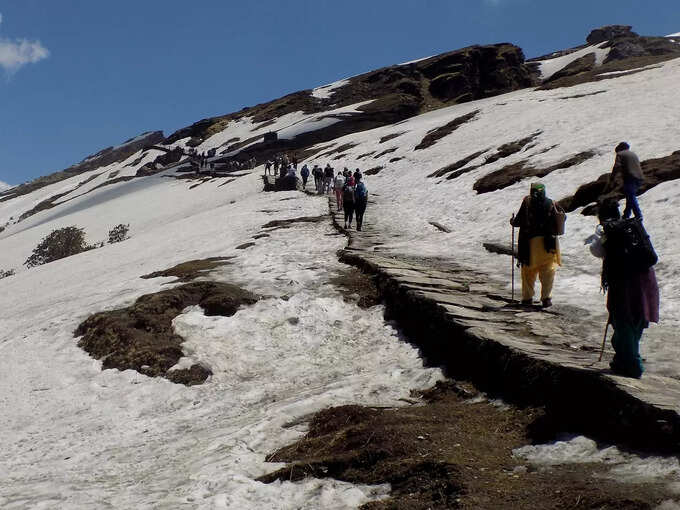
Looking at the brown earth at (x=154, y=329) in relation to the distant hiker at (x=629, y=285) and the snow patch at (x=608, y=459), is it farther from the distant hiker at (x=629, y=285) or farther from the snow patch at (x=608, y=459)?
the distant hiker at (x=629, y=285)

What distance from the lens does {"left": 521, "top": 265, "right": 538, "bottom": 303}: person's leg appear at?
33.3ft

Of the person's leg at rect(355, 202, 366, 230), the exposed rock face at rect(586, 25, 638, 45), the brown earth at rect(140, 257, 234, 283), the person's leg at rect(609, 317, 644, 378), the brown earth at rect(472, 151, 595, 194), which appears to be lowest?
the person's leg at rect(609, 317, 644, 378)

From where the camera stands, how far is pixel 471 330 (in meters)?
8.39

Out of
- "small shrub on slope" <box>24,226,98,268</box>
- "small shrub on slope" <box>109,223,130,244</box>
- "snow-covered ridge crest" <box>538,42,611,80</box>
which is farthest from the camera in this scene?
"snow-covered ridge crest" <box>538,42,611,80</box>

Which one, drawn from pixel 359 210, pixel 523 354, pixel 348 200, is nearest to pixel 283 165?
pixel 348 200

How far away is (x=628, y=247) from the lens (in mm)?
6000

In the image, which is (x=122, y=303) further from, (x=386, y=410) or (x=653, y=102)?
(x=653, y=102)

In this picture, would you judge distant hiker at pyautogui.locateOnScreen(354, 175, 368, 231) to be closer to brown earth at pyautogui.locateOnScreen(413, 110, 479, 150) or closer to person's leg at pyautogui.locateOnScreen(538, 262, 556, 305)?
person's leg at pyautogui.locateOnScreen(538, 262, 556, 305)

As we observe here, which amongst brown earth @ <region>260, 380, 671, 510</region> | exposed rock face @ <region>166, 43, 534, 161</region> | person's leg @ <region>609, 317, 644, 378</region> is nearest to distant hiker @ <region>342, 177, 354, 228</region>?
brown earth @ <region>260, 380, 671, 510</region>

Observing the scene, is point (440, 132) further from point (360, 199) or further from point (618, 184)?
point (618, 184)

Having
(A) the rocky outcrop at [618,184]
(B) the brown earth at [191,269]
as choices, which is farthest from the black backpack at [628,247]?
(B) the brown earth at [191,269]

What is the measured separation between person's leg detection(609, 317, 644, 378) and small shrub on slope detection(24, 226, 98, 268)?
36500 mm

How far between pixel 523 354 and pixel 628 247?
5.65 feet

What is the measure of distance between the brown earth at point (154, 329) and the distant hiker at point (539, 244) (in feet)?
18.7
